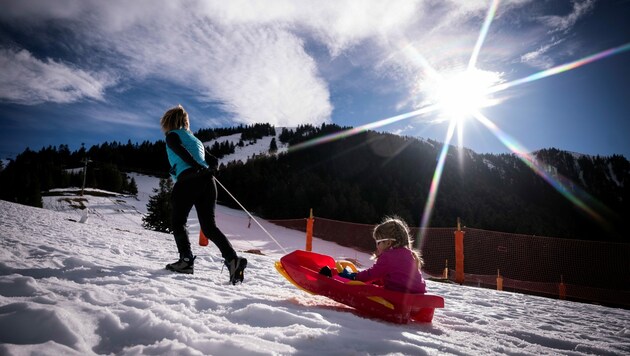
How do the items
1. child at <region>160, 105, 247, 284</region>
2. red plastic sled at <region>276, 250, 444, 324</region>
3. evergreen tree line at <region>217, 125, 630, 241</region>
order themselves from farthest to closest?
evergreen tree line at <region>217, 125, 630, 241</region> → child at <region>160, 105, 247, 284</region> → red plastic sled at <region>276, 250, 444, 324</region>

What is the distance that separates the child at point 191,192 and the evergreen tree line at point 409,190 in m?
34.0

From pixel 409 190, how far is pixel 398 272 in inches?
1857

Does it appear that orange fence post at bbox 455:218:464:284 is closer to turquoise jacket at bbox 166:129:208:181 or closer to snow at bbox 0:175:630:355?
snow at bbox 0:175:630:355

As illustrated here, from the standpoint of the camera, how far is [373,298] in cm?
224

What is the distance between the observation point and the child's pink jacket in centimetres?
236

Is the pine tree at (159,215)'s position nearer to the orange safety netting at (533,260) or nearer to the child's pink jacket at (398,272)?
the orange safety netting at (533,260)

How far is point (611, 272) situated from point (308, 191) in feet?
103

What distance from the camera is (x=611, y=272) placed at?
492 inches

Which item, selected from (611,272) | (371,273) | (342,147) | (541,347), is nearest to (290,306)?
(371,273)

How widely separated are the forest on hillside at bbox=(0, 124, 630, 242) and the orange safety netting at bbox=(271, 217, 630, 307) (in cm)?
1797

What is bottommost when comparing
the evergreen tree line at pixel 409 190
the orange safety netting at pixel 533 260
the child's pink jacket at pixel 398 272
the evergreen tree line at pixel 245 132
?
the orange safety netting at pixel 533 260

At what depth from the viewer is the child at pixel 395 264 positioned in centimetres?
237

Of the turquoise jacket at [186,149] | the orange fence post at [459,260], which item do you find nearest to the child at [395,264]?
the turquoise jacket at [186,149]

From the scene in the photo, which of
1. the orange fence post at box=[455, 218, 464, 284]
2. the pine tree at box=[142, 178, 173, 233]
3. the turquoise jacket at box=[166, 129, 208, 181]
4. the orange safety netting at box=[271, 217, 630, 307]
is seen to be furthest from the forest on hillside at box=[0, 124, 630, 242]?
the turquoise jacket at box=[166, 129, 208, 181]
